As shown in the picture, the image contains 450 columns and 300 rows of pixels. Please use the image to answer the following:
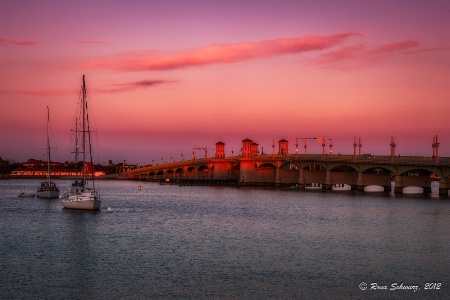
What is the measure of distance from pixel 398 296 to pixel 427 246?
1928 cm

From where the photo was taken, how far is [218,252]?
45938mm

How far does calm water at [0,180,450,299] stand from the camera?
33.6 m

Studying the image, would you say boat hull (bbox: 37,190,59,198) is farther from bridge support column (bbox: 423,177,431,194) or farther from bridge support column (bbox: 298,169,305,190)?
bridge support column (bbox: 423,177,431,194)

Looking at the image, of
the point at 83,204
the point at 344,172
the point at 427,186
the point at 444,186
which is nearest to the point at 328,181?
the point at 344,172

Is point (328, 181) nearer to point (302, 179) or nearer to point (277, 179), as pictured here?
point (302, 179)

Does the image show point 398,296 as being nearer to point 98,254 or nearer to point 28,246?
point 98,254

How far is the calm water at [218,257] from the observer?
33.6 metres

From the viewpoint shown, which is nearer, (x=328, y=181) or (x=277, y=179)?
(x=328, y=181)

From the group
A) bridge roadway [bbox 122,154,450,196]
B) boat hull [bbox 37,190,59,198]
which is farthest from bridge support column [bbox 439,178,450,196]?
boat hull [bbox 37,190,59,198]

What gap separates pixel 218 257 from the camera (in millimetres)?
43500

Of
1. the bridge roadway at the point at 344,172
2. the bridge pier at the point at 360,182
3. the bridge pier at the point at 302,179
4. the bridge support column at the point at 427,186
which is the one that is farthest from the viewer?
the bridge pier at the point at 302,179

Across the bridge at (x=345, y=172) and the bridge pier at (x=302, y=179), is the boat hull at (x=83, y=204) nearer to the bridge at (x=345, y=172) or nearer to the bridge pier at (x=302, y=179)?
the bridge at (x=345, y=172)

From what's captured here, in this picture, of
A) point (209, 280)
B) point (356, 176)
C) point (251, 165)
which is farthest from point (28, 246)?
point (251, 165)

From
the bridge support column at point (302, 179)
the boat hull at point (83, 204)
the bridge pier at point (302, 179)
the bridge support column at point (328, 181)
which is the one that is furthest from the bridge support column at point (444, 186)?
the boat hull at point (83, 204)
